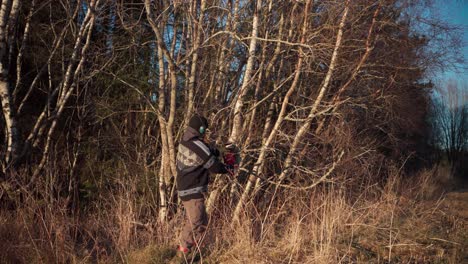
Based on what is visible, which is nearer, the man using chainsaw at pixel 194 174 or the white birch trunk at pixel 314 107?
the man using chainsaw at pixel 194 174

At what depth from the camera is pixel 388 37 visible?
7758 millimetres

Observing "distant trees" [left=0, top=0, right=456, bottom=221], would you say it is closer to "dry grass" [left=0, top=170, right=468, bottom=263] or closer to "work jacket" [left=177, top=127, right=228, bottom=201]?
"dry grass" [left=0, top=170, right=468, bottom=263]

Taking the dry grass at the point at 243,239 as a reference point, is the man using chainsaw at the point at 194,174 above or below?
above

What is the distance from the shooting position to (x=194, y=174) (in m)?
4.80

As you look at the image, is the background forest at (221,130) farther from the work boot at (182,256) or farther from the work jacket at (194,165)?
the work jacket at (194,165)

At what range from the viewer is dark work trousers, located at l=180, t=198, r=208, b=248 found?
4755 millimetres

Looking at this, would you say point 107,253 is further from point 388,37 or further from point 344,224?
point 388,37

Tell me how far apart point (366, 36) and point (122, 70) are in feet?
16.3

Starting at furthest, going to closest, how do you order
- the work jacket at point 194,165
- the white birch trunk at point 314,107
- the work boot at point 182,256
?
the white birch trunk at point 314,107 → the work jacket at point 194,165 → the work boot at point 182,256

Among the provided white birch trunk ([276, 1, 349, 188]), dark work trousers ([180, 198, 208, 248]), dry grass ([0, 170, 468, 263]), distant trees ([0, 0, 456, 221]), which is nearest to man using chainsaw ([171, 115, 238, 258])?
dark work trousers ([180, 198, 208, 248])

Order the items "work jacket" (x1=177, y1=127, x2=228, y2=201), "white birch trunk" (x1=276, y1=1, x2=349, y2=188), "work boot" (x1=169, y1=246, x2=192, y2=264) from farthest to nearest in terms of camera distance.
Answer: "white birch trunk" (x1=276, y1=1, x2=349, y2=188) < "work jacket" (x1=177, y1=127, x2=228, y2=201) < "work boot" (x1=169, y1=246, x2=192, y2=264)

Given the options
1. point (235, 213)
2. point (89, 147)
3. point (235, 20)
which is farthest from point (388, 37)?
point (89, 147)

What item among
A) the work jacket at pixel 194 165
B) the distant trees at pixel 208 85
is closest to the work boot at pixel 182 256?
the work jacket at pixel 194 165

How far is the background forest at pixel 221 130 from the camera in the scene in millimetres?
5148
